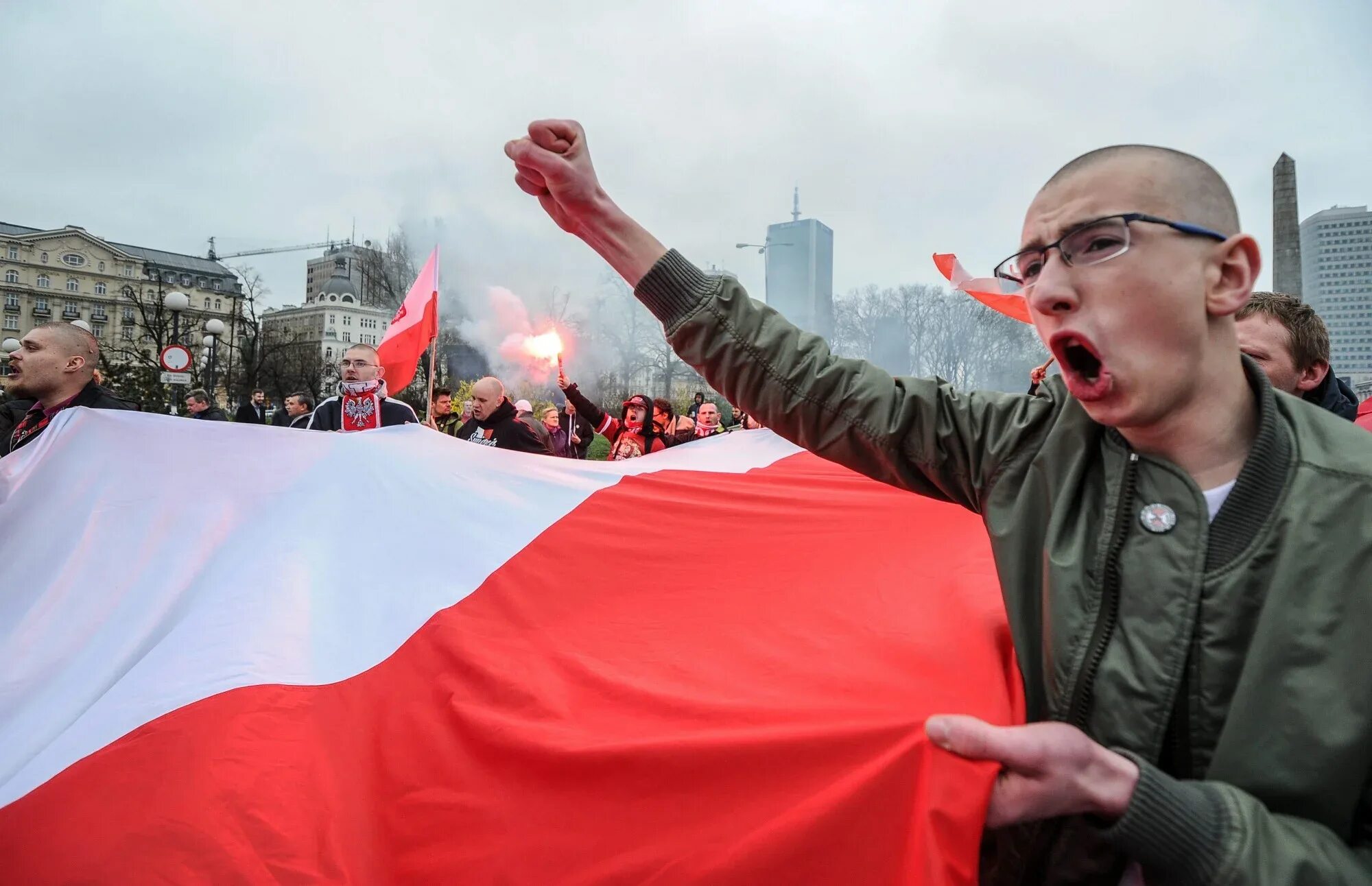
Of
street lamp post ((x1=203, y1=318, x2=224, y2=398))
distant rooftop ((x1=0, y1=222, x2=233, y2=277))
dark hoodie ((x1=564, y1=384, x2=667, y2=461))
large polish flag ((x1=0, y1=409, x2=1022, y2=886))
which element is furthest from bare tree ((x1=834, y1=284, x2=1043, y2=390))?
distant rooftop ((x1=0, y1=222, x2=233, y2=277))

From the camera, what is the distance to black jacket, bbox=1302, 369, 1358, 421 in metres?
3.27

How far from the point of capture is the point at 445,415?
1217 cm

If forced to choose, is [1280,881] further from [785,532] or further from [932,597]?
[785,532]

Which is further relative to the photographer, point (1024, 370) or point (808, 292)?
point (808, 292)

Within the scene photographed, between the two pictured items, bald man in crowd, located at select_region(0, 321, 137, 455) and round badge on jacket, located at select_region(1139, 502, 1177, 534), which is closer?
round badge on jacket, located at select_region(1139, 502, 1177, 534)

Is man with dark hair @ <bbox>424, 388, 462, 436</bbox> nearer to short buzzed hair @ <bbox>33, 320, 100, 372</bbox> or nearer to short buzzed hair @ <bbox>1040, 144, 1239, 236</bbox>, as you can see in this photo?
short buzzed hair @ <bbox>33, 320, 100, 372</bbox>

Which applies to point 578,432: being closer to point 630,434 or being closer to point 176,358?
point 630,434

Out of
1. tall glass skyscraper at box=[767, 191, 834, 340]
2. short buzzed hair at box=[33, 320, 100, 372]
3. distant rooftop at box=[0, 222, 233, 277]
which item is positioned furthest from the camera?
distant rooftop at box=[0, 222, 233, 277]

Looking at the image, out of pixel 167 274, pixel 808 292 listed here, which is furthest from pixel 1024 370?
pixel 167 274

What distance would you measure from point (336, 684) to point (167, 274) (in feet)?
371

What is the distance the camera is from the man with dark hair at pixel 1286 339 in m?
2.97

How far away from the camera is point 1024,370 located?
44500mm

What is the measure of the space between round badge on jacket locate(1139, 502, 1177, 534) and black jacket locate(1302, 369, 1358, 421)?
2.58 m

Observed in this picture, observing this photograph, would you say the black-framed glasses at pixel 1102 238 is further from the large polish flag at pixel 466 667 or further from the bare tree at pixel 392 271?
the bare tree at pixel 392 271
